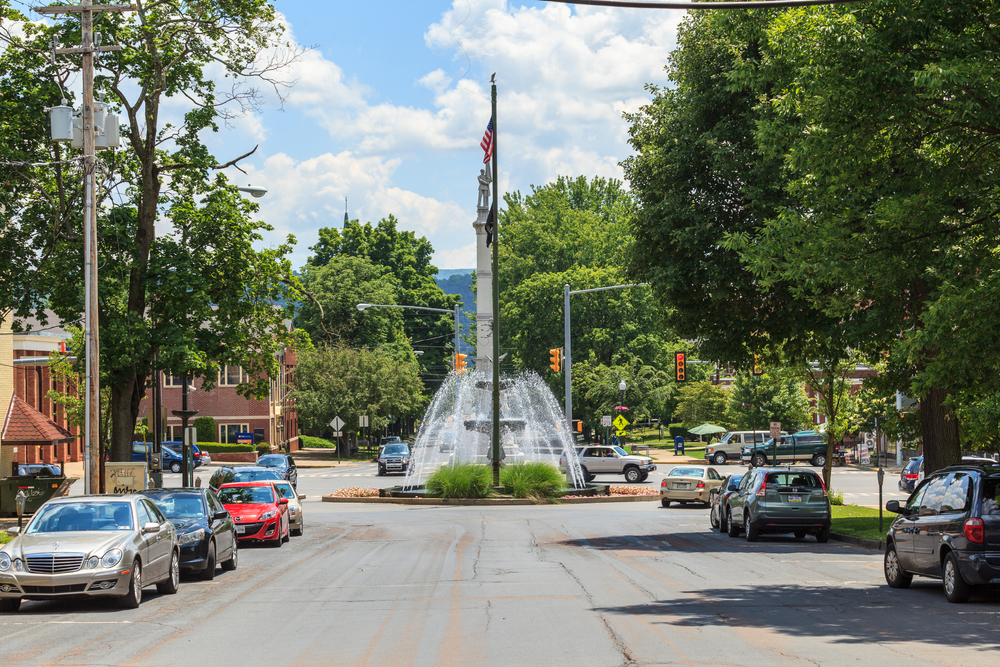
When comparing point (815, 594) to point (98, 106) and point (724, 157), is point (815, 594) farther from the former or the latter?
point (98, 106)

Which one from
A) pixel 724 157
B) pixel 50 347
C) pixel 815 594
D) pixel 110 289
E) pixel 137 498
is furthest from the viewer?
pixel 50 347

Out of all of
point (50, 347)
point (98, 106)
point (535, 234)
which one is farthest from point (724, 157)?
point (535, 234)

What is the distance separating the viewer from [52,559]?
12.9 m

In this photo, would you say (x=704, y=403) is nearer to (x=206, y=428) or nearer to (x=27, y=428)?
(x=206, y=428)

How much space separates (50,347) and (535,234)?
36.6 m

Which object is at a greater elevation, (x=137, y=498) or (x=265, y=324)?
(x=265, y=324)

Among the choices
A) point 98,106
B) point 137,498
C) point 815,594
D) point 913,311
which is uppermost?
point 98,106

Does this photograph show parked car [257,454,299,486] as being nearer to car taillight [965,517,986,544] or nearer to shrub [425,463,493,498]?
shrub [425,463,493,498]

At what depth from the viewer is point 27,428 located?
46344 millimetres

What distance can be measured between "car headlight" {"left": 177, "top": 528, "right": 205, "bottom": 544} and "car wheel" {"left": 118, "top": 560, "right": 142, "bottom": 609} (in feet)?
8.83

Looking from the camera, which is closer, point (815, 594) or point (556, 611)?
point (556, 611)

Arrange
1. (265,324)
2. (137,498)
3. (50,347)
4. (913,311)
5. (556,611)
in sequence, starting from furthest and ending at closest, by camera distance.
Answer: (50,347)
(265,324)
(913,311)
(137,498)
(556,611)

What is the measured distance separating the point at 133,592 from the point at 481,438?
3073 centimetres

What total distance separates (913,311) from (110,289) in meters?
18.4
